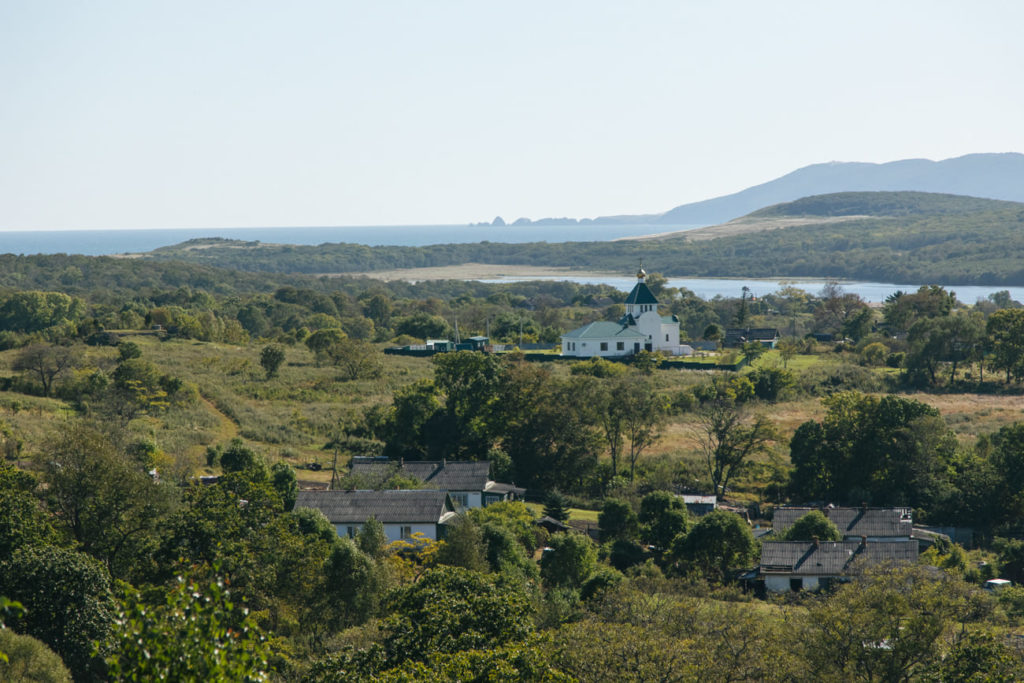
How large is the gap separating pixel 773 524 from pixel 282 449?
2011 centimetres

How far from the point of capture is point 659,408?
146ft

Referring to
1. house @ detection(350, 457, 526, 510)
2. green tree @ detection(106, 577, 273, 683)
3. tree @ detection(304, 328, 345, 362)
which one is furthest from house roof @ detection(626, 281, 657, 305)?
green tree @ detection(106, 577, 273, 683)

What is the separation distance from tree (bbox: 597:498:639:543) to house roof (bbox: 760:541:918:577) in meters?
4.71

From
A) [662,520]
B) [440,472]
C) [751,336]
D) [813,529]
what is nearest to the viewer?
[813,529]

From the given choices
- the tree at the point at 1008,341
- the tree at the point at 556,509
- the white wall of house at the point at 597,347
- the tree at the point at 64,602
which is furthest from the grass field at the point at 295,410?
the tree at the point at 64,602

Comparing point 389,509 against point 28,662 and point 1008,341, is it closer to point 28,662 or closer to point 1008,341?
point 28,662

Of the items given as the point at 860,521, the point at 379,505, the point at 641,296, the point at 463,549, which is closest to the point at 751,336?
the point at 641,296

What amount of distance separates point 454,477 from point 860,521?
45.4 feet

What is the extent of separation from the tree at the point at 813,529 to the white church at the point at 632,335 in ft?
127

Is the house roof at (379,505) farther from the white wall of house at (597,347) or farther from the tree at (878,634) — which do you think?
the white wall of house at (597,347)

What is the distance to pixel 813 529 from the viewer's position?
31031 mm

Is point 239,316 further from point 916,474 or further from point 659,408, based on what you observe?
point 916,474

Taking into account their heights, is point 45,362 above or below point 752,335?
above

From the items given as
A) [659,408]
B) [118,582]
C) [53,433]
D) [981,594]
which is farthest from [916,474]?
[53,433]
